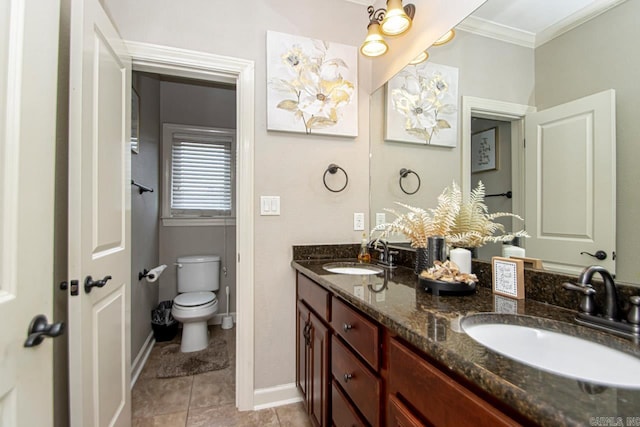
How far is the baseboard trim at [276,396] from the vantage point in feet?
5.83

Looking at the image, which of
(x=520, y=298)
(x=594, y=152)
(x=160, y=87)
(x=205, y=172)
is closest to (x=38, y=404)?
(x=520, y=298)

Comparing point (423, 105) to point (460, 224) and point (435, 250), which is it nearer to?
point (460, 224)

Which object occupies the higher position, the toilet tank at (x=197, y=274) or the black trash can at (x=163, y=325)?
the toilet tank at (x=197, y=274)

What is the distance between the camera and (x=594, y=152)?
853 mm

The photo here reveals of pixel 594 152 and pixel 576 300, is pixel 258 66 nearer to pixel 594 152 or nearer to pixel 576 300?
pixel 594 152

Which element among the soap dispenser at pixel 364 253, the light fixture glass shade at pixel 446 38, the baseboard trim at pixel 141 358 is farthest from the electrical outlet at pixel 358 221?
the baseboard trim at pixel 141 358

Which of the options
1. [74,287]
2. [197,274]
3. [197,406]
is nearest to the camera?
[74,287]

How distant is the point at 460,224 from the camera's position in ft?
4.15

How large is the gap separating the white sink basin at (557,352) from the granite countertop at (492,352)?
0.02m

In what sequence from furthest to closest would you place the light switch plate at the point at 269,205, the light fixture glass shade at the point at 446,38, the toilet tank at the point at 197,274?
the toilet tank at the point at 197,274
the light switch plate at the point at 269,205
the light fixture glass shade at the point at 446,38

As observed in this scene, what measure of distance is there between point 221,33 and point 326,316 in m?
1.70

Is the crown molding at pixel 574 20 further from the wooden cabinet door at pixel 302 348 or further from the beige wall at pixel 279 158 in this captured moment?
the wooden cabinet door at pixel 302 348

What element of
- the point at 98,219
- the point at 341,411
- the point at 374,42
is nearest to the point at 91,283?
the point at 98,219

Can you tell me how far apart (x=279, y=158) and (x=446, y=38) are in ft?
3.60
